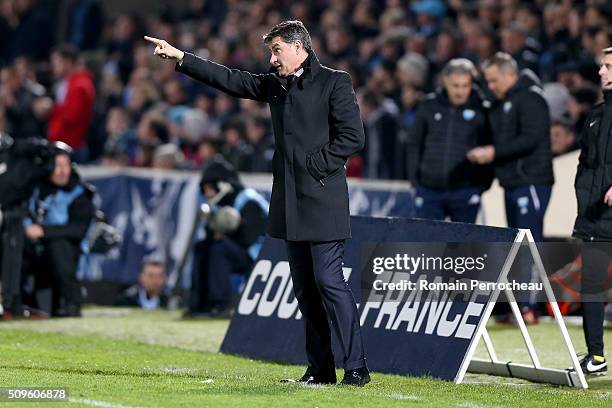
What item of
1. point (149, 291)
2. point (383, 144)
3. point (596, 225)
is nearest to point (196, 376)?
point (596, 225)

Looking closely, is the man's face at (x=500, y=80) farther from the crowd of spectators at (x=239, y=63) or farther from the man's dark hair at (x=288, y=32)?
the man's dark hair at (x=288, y=32)

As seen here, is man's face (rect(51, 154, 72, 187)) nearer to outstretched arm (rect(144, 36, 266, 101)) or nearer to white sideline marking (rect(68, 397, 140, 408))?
outstretched arm (rect(144, 36, 266, 101))

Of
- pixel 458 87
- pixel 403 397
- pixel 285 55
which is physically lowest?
pixel 403 397

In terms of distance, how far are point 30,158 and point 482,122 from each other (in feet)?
13.7

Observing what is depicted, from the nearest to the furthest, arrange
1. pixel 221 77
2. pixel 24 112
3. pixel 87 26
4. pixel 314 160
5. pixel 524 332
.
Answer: pixel 314 160 → pixel 221 77 → pixel 524 332 → pixel 24 112 → pixel 87 26

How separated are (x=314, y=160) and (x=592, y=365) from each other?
2.50 metres

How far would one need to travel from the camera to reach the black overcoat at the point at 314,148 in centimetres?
821

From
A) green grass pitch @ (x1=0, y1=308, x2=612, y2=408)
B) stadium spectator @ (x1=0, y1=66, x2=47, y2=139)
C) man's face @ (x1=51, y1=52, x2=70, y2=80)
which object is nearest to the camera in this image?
green grass pitch @ (x1=0, y1=308, x2=612, y2=408)

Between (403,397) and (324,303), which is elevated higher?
(324,303)

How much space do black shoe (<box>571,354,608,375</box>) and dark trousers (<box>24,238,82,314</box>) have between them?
227 inches

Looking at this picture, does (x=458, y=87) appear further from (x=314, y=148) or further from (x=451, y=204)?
(x=314, y=148)

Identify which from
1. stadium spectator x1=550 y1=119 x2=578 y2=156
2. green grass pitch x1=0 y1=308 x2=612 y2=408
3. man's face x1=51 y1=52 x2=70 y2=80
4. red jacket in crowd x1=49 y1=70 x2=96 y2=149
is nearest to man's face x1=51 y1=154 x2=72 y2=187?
green grass pitch x1=0 y1=308 x2=612 y2=408

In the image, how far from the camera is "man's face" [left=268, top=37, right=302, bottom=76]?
822 centimetres

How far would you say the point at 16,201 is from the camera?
13695mm
